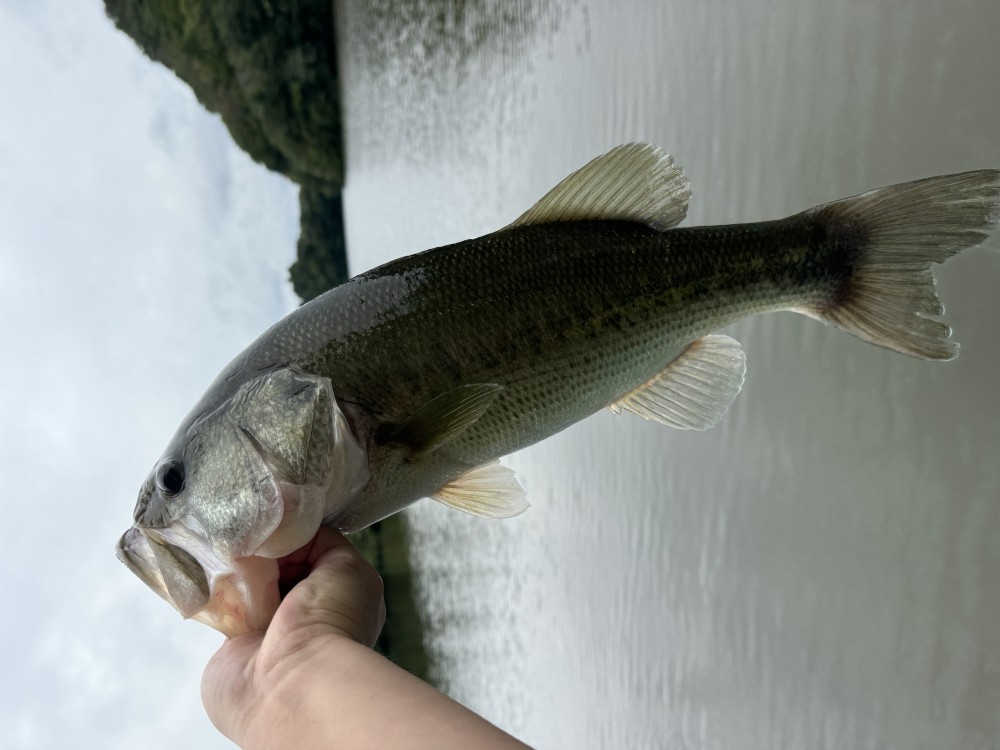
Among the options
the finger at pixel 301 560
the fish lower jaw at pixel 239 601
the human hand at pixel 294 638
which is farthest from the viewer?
the finger at pixel 301 560

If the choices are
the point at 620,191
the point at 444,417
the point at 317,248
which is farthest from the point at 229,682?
the point at 317,248

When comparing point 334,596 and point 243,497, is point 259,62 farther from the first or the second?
point 334,596

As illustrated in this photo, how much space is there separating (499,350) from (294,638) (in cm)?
80

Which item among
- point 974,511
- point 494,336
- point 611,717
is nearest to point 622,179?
point 494,336

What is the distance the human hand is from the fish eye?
0.37 meters

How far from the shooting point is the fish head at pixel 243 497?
1.38m

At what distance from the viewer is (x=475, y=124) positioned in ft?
22.1

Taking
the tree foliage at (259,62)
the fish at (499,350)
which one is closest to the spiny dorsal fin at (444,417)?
the fish at (499,350)

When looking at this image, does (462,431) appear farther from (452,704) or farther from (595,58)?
(595,58)

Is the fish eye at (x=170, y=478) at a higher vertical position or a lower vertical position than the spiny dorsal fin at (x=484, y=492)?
higher

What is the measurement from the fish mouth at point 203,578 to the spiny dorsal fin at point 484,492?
50 centimetres

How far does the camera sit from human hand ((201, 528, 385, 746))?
3.78 feet

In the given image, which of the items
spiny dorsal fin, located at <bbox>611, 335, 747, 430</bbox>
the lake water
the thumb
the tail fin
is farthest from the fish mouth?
the lake water

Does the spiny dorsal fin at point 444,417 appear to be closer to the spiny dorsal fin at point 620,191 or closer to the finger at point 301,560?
the finger at point 301,560
